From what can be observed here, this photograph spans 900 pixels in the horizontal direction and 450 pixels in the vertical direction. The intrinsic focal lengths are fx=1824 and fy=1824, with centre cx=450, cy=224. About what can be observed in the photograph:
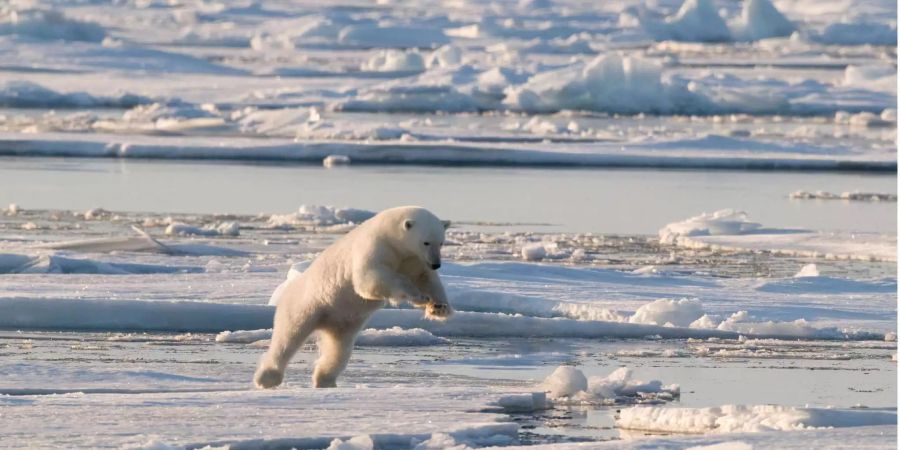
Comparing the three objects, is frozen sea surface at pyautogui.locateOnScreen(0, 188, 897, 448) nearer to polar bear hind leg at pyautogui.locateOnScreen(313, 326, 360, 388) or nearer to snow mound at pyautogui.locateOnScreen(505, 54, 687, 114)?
polar bear hind leg at pyautogui.locateOnScreen(313, 326, 360, 388)

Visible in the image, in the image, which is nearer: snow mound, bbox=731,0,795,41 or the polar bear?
the polar bear

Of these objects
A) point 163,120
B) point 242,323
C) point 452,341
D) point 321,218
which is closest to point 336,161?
point 163,120

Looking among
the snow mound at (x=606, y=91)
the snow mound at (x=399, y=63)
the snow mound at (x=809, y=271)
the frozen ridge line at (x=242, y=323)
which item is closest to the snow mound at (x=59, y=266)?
the frozen ridge line at (x=242, y=323)

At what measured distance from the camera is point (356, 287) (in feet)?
18.8

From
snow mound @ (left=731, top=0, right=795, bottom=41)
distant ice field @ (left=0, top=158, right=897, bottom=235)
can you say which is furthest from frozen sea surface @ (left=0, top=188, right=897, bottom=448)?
snow mound @ (left=731, top=0, right=795, bottom=41)

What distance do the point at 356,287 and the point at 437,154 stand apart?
13.1 metres

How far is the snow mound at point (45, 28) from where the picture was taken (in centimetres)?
4091

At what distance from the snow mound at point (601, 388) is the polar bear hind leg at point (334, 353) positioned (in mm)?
669

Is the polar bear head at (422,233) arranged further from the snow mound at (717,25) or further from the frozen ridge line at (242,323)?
the snow mound at (717,25)

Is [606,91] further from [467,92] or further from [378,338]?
[378,338]

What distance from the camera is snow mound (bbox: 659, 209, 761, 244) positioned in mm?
12180

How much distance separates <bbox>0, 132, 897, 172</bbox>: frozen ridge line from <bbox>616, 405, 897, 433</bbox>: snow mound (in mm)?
13007

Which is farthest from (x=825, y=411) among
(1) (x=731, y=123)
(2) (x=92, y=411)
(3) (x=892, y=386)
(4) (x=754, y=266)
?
(1) (x=731, y=123)

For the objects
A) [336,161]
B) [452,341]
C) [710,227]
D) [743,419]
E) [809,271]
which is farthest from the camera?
[336,161]
